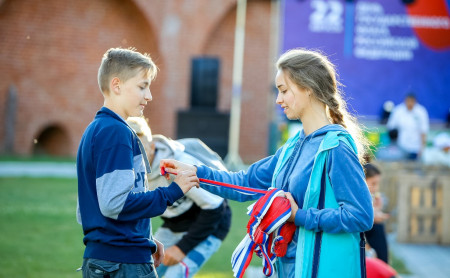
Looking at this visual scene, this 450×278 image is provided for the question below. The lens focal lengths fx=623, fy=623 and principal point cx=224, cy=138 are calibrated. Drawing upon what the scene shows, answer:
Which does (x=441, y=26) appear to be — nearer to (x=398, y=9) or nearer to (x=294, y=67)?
(x=398, y=9)

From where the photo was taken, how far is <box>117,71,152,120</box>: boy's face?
295cm

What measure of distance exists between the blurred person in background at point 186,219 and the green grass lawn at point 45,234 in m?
2.20

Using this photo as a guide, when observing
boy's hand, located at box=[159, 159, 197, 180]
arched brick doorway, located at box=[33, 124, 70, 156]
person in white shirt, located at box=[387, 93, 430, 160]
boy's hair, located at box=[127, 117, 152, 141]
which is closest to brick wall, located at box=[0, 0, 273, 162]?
arched brick doorway, located at box=[33, 124, 70, 156]

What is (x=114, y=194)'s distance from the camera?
2.72 meters

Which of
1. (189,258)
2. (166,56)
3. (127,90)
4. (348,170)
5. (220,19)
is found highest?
(220,19)

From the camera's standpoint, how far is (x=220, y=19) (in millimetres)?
19094

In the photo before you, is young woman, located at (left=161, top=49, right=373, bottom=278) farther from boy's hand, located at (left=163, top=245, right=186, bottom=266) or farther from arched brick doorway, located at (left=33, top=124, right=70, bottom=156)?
arched brick doorway, located at (left=33, top=124, right=70, bottom=156)

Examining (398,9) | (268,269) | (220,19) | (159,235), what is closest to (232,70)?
(220,19)

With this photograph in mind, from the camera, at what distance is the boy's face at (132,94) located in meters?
2.95

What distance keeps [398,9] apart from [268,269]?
1676 cm

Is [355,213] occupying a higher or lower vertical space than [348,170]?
lower

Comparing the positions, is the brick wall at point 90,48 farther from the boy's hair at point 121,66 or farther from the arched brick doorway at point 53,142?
the boy's hair at point 121,66

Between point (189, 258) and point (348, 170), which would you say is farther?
point (189, 258)

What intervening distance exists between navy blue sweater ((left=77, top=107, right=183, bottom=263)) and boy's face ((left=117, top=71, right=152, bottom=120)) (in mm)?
100
